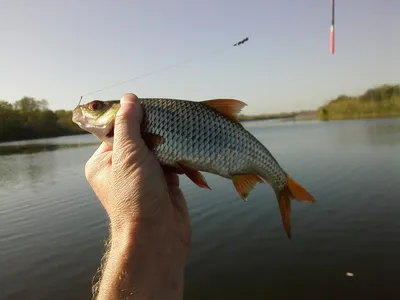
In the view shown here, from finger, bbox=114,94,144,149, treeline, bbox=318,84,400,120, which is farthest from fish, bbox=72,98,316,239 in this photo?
treeline, bbox=318,84,400,120

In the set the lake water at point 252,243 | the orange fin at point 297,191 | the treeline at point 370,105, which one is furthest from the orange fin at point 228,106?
the treeline at point 370,105

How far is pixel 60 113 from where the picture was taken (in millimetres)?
104625

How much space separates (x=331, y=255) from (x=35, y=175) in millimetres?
27821

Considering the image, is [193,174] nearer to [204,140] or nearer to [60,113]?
[204,140]

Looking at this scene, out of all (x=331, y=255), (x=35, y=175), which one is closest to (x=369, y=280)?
(x=331, y=255)

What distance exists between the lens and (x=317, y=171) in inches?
819

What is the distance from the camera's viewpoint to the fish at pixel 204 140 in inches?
116

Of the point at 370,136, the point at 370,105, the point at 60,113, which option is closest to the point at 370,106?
the point at 370,105

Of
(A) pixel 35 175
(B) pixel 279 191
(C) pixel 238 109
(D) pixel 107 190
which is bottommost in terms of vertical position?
(A) pixel 35 175

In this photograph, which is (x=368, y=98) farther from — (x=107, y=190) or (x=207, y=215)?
(x=107, y=190)

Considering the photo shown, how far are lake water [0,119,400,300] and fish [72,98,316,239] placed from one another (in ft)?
21.7

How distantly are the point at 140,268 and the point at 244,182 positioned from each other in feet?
4.49

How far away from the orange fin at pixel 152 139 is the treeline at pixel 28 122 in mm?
91087

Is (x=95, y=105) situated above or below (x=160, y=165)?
above
